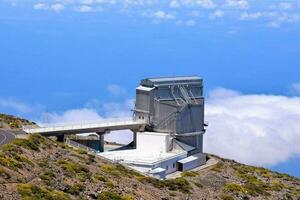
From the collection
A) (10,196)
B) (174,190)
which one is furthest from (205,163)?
(10,196)

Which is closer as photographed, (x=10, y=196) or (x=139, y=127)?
(x=10, y=196)

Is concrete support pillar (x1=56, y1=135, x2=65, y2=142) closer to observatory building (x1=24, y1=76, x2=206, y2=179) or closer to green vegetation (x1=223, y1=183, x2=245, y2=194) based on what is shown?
observatory building (x1=24, y1=76, x2=206, y2=179)

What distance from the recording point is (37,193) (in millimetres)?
33281

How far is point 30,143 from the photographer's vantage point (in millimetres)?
46969

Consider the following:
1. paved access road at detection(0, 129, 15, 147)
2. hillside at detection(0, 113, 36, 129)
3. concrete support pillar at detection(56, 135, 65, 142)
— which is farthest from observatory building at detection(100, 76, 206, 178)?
paved access road at detection(0, 129, 15, 147)

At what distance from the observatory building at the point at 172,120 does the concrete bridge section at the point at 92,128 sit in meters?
0.88

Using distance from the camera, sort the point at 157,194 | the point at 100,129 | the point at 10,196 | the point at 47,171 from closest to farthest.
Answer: the point at 10,196 < the point at 47,171 < the point at 157,194 < the point at 100,129

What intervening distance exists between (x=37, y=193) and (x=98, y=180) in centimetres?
989

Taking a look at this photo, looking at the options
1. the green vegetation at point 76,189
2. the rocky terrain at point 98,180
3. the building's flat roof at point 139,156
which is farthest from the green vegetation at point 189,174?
the green vegetation at point 76,189

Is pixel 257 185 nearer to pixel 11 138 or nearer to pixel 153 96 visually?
pixel 153 96

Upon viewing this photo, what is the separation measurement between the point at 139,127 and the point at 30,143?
717 inches

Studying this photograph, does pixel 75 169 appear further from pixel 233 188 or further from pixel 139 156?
pixel 233 188

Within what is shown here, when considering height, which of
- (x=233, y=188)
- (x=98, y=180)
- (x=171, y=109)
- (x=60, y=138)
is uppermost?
(x=171, y=109)

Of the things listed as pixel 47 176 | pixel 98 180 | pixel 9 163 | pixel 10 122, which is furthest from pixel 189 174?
pixel 9 163
